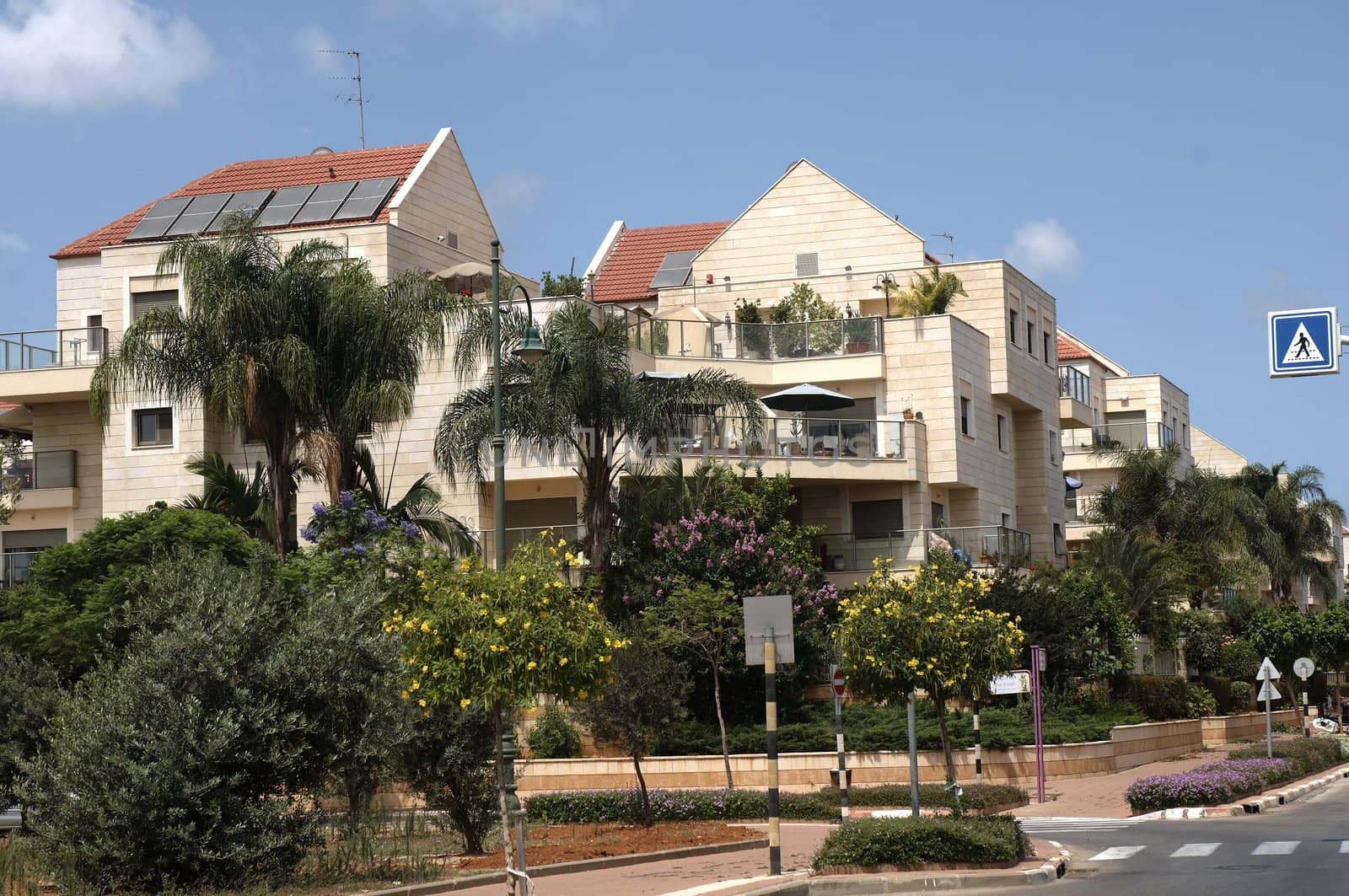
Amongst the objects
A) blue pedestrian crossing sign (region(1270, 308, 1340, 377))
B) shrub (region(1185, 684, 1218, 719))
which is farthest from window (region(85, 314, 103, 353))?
blue pedestrian crossing sign (region(1270, 308, 1340, 377))

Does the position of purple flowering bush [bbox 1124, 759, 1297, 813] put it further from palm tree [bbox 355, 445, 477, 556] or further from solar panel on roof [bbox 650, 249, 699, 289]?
solar panel on roof [bbox 650, 249, 699, 289]

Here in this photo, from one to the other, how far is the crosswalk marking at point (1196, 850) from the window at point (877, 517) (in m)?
23.3

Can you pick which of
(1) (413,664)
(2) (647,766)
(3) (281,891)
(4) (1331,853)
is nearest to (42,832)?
(3) (281,891)

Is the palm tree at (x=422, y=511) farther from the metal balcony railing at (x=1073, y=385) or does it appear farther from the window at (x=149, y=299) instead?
the metal balcony railing at (x=1073, y=385)

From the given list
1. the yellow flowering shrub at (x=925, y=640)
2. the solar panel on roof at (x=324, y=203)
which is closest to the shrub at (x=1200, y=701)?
the yellow flowering shrub at (x=925, y=640)

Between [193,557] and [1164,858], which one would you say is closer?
[1164,858]

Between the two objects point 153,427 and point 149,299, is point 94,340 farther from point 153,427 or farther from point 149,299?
point 153,427

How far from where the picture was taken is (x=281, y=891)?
17.7 m

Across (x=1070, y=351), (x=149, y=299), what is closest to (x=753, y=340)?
(x=149, y=299)

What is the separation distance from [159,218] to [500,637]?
35632mm

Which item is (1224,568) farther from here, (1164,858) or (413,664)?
(413,664)

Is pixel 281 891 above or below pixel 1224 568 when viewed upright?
below

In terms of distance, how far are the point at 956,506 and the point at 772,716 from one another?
31898mm

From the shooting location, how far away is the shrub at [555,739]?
37281 mm
